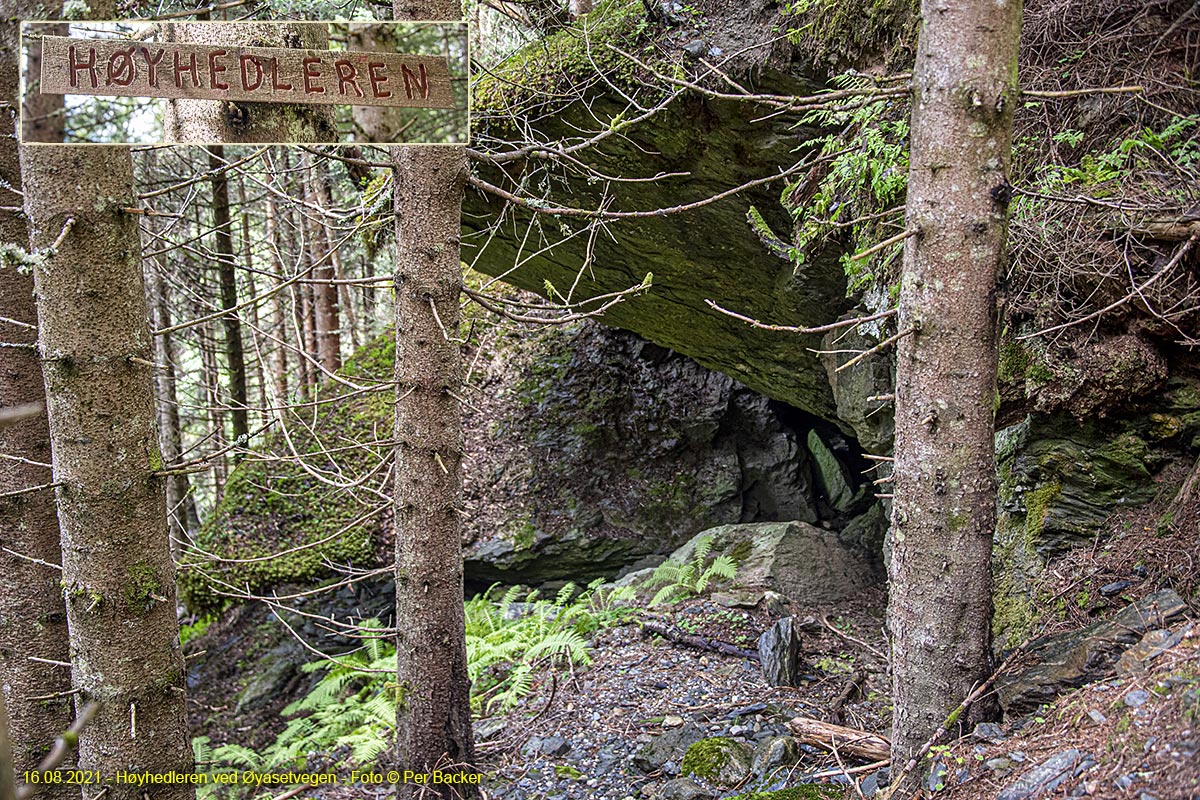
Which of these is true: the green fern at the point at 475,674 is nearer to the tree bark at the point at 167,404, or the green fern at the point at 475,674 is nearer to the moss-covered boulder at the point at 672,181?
the moss-covered boulder at the point at 672,181

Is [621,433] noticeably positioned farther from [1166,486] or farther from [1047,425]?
[1166,486]

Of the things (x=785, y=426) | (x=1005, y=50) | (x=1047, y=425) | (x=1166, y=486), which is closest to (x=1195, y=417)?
(x=1166, y=486)

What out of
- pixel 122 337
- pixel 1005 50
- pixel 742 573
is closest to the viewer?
pixel 1005 50

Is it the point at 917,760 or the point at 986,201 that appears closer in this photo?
the point at 986,201

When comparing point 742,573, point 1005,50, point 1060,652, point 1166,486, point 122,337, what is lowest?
point 742,573

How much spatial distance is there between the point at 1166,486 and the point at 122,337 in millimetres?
4780

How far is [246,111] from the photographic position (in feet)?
8.27

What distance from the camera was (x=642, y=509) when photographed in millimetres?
9148

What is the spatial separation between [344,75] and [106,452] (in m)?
1.70

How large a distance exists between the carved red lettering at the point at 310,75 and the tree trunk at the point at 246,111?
47mm

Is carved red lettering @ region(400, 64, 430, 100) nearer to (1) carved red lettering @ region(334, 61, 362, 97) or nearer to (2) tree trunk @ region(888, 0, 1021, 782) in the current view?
(1) carved red lettering @ region(334, 61, 362, 97)

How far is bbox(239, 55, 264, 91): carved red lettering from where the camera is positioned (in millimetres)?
2482

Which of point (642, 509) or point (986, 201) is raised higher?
point (986, 201)

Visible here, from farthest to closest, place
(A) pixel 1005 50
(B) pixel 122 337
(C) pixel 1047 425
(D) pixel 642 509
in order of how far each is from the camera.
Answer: (D) pixel 642 509 → (C) pixel 1047 425 → (B) pixel 122 337 → (A) pixel 1005 50
